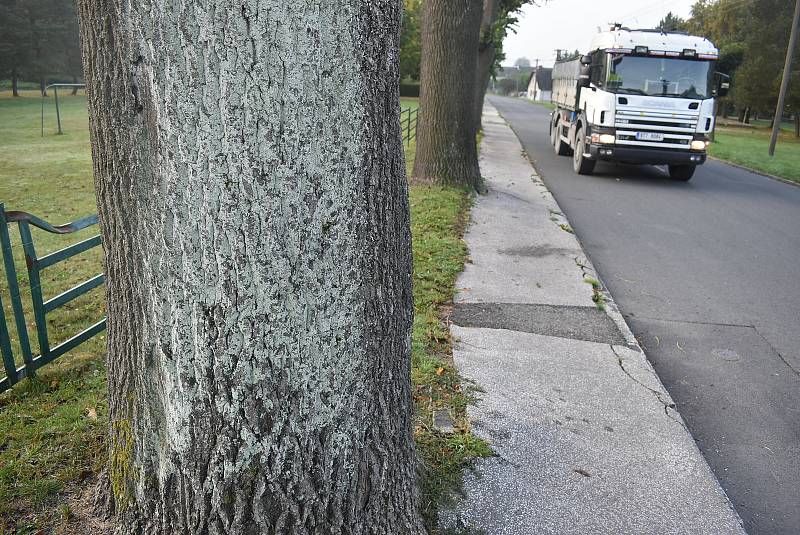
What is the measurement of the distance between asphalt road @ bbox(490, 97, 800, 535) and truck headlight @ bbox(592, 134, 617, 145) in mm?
931

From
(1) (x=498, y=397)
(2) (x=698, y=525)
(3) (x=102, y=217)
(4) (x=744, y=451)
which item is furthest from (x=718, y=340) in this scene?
(3) (x=102, y=217)

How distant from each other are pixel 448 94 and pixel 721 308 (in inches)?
242

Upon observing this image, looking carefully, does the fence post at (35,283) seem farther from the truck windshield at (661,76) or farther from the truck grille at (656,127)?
the truck windshield at (661,76)

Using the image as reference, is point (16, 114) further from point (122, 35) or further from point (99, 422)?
point (122, 35)

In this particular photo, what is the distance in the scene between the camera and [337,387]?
208 centimetres

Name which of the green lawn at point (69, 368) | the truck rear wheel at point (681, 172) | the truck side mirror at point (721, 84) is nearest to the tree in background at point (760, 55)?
the truck rear wheel at point (681, 172)

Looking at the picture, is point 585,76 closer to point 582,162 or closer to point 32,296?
point 582,162

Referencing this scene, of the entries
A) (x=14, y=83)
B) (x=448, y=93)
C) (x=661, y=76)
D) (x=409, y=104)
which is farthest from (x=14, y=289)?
(x=409, y=104)

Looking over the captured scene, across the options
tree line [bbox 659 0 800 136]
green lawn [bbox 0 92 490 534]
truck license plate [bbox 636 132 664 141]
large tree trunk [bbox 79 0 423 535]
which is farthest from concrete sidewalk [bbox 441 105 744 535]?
tree line [bbox 659 0 800 136]

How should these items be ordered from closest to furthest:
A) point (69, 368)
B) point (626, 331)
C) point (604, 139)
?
1. point (69, 368)
2. point (626, 331)
3. point (604, 139)

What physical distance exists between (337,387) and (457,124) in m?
9.64

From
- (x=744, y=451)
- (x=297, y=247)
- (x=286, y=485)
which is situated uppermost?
(x=297, y=247)

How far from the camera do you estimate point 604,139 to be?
13.8 metres

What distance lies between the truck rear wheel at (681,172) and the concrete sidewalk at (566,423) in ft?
30.4
